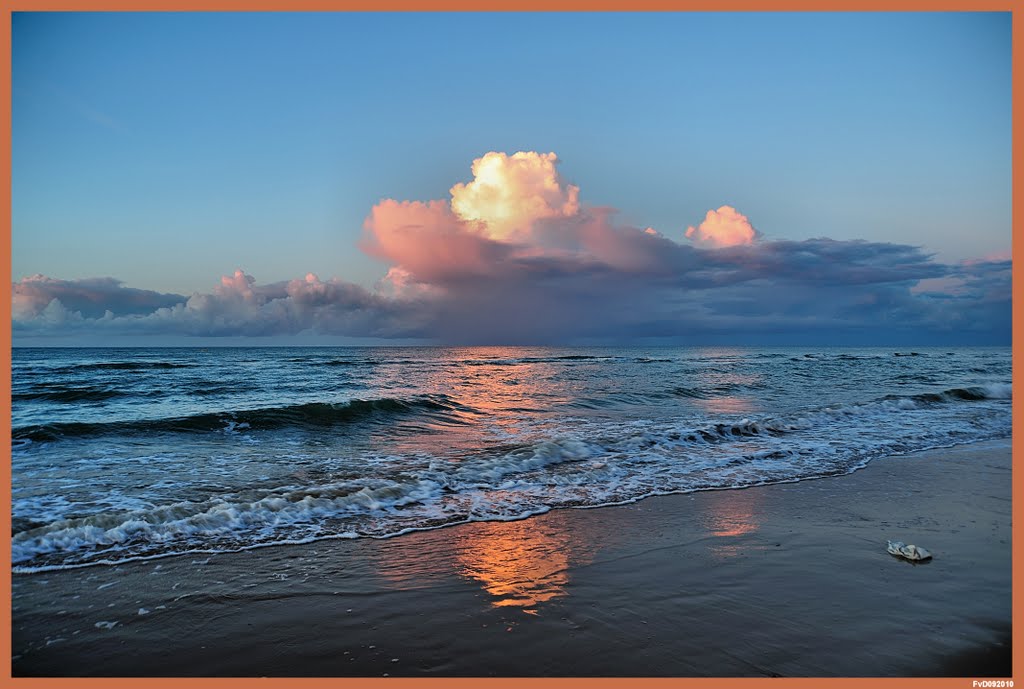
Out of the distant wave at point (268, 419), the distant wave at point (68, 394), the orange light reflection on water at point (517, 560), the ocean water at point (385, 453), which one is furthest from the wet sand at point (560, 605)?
the distant wave at point (68, 394)

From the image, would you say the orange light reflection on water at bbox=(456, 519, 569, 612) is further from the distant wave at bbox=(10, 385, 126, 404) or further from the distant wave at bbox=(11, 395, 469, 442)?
the distant wave at bbox=(10, 385, 126, 404)

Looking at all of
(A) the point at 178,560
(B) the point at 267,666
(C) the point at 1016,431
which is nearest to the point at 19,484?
(A) the point at 178,560

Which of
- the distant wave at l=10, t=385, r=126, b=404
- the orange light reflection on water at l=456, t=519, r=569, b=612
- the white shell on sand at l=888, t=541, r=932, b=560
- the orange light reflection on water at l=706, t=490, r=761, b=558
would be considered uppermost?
the white shell on sand at l=888, t=541, r=932, b=560

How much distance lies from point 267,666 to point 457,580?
176 cm

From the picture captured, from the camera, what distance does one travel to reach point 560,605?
4574 millimetres

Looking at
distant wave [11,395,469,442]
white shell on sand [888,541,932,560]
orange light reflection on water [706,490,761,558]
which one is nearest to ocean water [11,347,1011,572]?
distant wave [11,395,469,442]

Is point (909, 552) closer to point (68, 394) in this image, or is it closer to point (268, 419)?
point (268, 419)

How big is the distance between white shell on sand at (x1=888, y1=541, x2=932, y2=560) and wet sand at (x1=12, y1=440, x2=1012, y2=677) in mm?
104

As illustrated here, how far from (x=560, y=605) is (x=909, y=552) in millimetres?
3657

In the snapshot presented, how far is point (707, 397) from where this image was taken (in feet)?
72.1

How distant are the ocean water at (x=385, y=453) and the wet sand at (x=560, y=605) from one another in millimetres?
949

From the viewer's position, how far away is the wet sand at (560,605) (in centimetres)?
382

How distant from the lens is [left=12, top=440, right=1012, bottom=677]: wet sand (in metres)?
3.82

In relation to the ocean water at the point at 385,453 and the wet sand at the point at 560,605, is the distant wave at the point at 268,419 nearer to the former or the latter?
the ocean water at the point at 385,453
